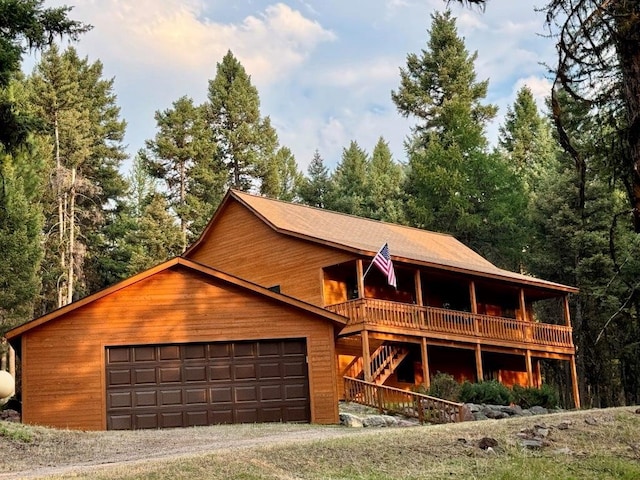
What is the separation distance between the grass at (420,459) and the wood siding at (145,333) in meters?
7.52

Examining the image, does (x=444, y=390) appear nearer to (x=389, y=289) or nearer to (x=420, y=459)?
(x=389, y=289)

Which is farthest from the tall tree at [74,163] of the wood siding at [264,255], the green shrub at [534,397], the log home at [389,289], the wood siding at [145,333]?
the green shrub at [534,397]

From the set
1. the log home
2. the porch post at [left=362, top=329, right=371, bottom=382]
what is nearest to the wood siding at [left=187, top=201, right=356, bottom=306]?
the log home

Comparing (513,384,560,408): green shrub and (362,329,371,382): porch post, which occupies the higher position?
(362,329,371,382): porch post

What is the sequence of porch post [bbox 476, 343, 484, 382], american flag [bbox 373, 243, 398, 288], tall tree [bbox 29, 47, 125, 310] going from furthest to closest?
tall tree [bbox 29, 47, 125, 310] → porch post [bbox 476, 343, 484, 382] → american flag [bbox 373, 243, 398, 288]

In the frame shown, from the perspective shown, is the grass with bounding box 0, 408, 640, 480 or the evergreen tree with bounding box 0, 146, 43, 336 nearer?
the grass with bounding box 0, 408, 640, 480

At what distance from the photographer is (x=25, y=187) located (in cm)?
3359

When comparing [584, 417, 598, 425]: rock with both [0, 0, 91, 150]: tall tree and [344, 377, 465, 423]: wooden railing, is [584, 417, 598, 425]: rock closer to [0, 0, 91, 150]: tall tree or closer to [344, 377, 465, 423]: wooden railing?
[344, 377, 465, 423]: wooden railing

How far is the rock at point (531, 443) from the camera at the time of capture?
12070 mm

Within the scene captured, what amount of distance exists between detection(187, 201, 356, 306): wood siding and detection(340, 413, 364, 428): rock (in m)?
7.05

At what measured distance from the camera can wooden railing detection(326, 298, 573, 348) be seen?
25.7 metres

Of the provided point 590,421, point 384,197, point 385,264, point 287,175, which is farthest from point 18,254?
point 287,175

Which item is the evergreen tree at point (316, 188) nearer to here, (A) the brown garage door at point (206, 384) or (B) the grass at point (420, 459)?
(A) the brown garage door at point (206, 384)

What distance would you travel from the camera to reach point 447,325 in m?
28.1
